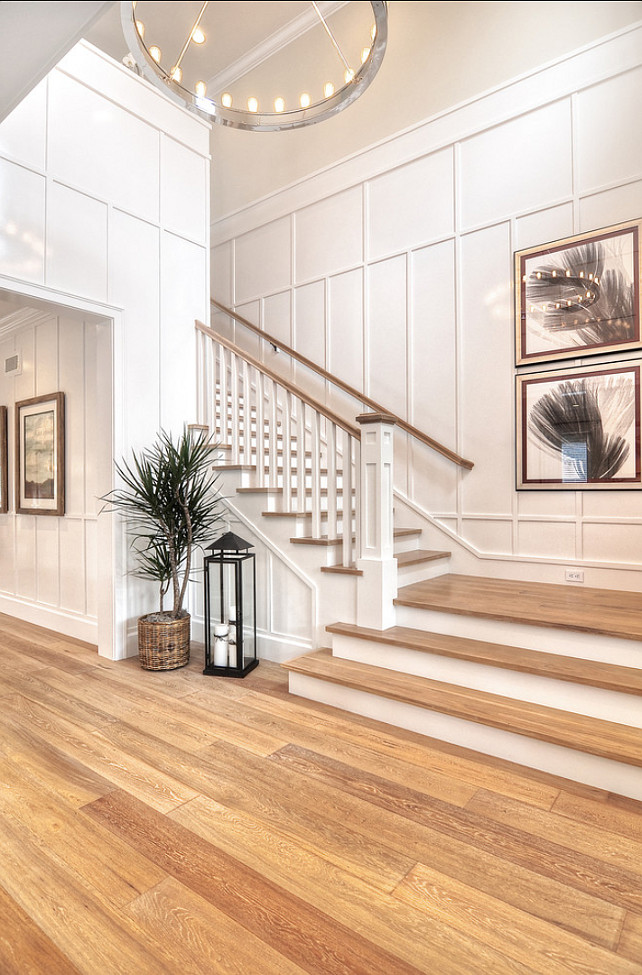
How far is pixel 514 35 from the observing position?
3.80m

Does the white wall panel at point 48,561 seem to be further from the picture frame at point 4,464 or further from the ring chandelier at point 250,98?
the ring chandelier at point 250,98

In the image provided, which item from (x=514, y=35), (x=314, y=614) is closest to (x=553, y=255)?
(x=514, y=35)

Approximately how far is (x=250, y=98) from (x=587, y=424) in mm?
2692

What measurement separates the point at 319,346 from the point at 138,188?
1883 mm

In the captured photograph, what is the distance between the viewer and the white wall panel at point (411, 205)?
4.19 metres

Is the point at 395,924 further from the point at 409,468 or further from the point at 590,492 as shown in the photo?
the point at 409,468

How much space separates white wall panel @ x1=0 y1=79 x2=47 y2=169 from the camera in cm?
316

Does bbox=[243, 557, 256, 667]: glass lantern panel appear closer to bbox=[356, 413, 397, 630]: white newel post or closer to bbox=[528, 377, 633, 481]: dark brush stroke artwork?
bbox=[356, 413, 397, 630]: white newel post

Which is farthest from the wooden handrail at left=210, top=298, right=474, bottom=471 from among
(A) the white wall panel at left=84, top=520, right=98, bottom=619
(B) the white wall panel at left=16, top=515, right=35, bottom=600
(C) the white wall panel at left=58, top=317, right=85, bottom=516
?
(B) the white wall panel at left=16, top=515, right=35, bottom=600

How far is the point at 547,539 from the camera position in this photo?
3.71m

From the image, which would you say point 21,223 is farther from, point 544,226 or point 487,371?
point 544,226

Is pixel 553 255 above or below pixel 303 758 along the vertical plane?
above

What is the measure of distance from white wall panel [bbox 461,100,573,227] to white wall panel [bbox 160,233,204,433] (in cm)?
213

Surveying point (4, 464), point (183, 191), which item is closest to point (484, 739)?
point (183, 191)
